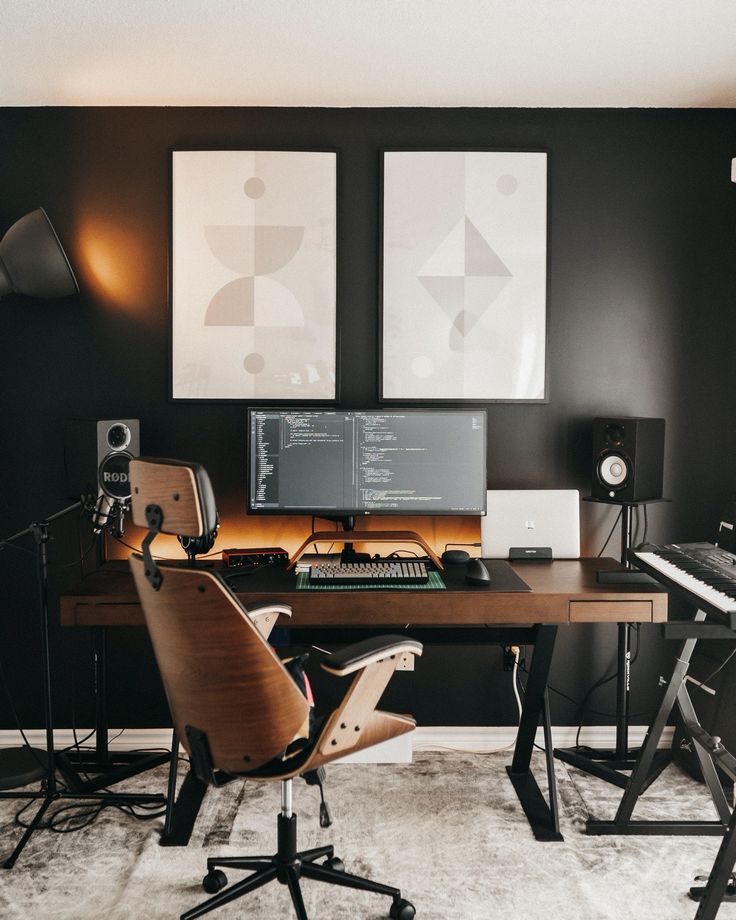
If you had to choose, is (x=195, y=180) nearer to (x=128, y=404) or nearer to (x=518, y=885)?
(x=128, y=404)

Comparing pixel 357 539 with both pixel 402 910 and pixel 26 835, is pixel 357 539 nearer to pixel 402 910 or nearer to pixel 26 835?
pixel 402 910

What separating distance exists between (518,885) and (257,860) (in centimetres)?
78

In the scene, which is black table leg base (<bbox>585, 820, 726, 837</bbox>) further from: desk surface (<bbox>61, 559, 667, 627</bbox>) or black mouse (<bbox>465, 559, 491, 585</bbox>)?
black mouse (<bbox>465, 559, 491, 585</bbox>)

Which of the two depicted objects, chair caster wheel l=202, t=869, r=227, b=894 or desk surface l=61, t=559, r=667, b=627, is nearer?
chair caster wheel l=202, t=869, r=227, b=894

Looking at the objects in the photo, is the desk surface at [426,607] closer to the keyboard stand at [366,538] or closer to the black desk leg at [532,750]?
the black desk leg at [532,750]

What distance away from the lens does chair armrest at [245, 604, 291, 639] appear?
7.79 feet

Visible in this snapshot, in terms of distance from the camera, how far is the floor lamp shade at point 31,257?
2936 millimetres

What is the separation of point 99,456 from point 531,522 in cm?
164

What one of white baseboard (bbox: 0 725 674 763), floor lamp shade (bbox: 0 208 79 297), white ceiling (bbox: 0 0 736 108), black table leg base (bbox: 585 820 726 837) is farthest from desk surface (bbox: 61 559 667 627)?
white ceiling (bbox: 0 0 736 108)

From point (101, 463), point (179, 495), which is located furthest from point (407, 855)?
point (101, 463)

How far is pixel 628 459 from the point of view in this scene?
299cm

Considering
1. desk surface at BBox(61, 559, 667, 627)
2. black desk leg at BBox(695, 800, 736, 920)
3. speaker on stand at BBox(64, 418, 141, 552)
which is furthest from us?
speaker on stand at BBox(64, 418, 141, 552)

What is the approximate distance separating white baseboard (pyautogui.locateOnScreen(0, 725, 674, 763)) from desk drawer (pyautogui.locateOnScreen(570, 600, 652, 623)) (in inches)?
37.1

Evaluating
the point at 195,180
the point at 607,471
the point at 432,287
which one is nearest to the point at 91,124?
the point at 195,180
